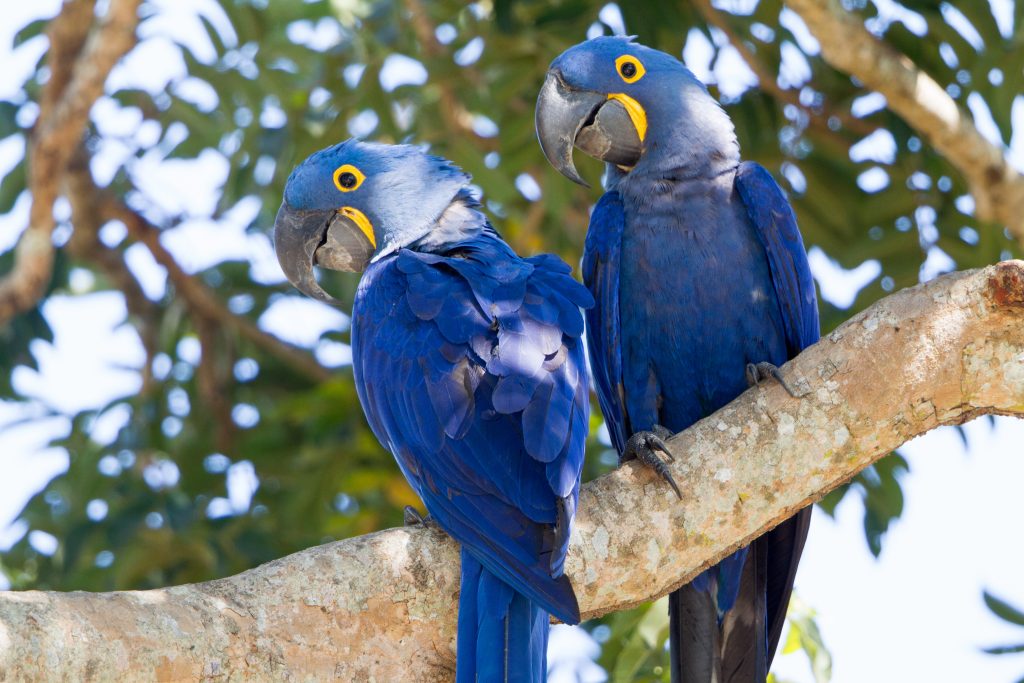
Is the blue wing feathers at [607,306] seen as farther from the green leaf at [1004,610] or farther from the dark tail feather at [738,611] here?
the green leaf at [1004,610]

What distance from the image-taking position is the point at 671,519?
7.70 feet

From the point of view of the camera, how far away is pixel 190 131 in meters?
4.72

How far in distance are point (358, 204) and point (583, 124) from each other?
67cm

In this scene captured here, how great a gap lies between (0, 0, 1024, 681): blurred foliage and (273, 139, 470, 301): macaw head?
2.26 feet

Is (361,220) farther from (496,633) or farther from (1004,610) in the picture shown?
(1004,610)

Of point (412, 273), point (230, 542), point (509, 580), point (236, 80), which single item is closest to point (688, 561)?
point (509, 580)

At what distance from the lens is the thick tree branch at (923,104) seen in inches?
133

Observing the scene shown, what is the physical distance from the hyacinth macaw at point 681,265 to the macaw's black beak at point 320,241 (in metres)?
0.59

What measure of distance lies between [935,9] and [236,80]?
2467 mm

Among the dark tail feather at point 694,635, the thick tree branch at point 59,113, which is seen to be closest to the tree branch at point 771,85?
the dark tail feather at point 694,635

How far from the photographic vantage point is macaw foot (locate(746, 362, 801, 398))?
2470 millimetres

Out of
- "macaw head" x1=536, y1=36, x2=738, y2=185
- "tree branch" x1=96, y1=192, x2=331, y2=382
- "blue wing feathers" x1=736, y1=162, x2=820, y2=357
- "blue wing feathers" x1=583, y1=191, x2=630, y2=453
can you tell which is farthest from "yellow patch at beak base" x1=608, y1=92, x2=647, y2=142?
"tree branch" x1=96, y1=192, x2=331, y2=382

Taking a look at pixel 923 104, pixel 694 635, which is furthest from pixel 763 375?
pixel 923 104

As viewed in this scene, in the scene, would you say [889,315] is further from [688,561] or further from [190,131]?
[190,131]
